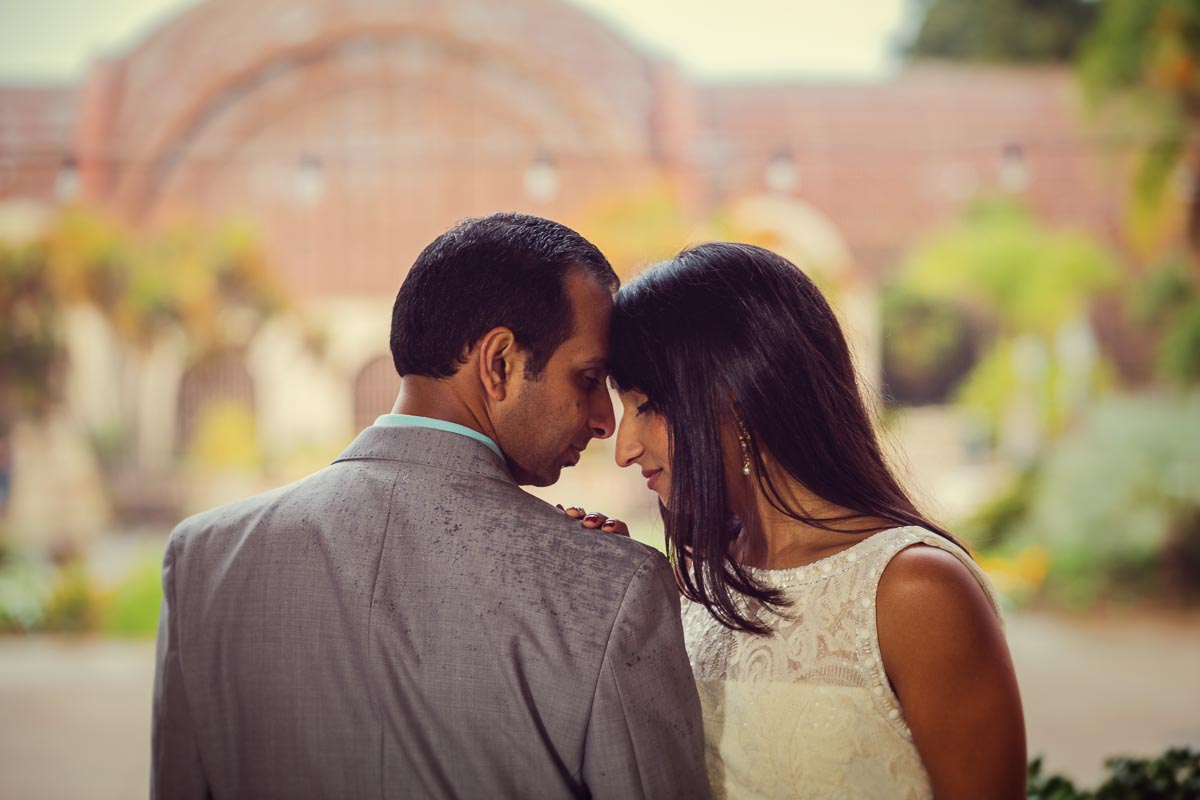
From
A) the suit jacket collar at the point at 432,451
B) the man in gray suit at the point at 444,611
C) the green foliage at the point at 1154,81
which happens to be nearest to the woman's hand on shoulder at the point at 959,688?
the man in gray suit at the point at 444,611

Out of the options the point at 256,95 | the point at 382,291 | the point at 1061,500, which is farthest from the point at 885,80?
the point at 256,95

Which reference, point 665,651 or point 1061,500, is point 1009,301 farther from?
point 665,651

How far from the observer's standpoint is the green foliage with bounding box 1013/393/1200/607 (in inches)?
401

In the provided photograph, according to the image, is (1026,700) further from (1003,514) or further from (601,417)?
(601,417)

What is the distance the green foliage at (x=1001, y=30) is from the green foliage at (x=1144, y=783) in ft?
44.0

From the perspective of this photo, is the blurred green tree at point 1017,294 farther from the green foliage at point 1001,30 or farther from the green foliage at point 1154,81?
the green foliage at point 1001,30

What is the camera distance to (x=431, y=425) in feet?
5.41

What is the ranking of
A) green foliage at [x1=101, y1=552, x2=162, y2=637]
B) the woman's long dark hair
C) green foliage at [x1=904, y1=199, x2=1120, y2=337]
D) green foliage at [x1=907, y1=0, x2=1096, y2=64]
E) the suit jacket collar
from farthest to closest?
green foliage at [x1=907, y1=0, x2=1096, y2=64] → green foliage at [x1=904, y1=199, x2=1120, y2=337] → green foliage at [x1=101, y1=552, x2=162, y2=637] → the woman's long dark hair → the suit jacket collar

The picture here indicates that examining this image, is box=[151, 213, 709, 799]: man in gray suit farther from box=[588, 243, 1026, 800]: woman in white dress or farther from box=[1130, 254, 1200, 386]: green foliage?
box=[1130, 254, 1200, 386]: green foliage

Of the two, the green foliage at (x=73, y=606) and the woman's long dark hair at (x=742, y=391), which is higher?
the woman's long dark hair at (x=742, y=391)

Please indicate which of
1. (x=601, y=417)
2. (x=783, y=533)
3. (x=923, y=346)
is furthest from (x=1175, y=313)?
(x=601, y=417)

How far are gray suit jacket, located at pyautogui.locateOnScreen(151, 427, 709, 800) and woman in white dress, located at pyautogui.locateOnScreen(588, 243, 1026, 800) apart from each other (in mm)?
241

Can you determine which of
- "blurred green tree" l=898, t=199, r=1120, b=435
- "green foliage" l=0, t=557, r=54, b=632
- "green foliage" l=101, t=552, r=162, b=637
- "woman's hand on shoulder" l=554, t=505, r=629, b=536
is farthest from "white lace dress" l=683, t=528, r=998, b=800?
"blurred green tree" l=898, t=199, r=1120, b=435

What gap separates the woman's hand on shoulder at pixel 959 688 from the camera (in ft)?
5.36
